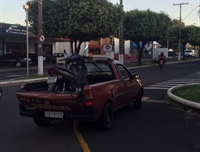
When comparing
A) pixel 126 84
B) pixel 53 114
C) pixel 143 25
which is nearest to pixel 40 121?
pixel 53 114

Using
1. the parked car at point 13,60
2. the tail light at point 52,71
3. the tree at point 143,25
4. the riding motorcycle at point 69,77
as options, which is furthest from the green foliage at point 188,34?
the tail light at point 52,71

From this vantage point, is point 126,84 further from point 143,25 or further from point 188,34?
point 188,34

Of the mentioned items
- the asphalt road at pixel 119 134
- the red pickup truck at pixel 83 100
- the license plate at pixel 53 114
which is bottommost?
the asphalt road at pixel 119 134

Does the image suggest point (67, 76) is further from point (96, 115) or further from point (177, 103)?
point (177, 103)

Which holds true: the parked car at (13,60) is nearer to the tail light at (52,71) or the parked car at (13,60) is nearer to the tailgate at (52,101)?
the tail light at (52,71)

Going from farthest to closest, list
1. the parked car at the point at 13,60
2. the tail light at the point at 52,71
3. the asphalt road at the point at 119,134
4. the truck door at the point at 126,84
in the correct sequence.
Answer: the parked car at the point at 13,60
the truck door at the point at 126,84
the tail light at the point at 52,71
the asphalt road at the point at 119,134

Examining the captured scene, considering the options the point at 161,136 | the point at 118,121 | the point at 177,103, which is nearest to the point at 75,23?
the point at 177,103

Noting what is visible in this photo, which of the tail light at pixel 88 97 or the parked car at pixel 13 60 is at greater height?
the parked car at pixel 13 60

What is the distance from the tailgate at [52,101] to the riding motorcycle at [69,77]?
384mm

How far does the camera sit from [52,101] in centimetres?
629

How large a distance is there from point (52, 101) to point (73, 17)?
1803cm

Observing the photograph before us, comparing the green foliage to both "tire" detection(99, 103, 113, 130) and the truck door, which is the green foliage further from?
"tire" detection(99, 103, 113, 130)

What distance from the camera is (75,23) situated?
925 inches

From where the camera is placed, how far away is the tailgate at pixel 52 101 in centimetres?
614
